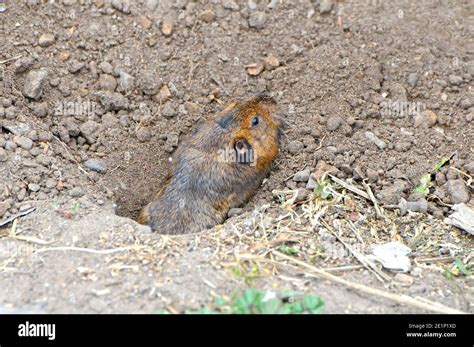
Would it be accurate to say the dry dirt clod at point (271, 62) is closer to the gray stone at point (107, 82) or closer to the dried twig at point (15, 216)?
the gray stone at point (107, 82)

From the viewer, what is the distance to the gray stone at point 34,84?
619cm

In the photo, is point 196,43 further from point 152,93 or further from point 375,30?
point 375,30

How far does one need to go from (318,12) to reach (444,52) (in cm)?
139

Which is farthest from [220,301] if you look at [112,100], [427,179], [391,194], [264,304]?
[112,100]

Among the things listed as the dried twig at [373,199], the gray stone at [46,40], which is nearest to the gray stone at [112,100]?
the gray stone at [46,40]

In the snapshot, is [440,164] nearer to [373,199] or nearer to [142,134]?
[373,199]

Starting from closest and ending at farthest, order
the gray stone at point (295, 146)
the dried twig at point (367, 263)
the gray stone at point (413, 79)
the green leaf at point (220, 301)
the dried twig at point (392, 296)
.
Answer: the green leaf at point (220, 301)
the dried twig at point (392, 296)
the dried twig at point (367, 263)
the gray stone at point (295, 146)
the gray stone at point (413, 79)

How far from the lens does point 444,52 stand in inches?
258

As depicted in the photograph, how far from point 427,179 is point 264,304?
2.39 metres

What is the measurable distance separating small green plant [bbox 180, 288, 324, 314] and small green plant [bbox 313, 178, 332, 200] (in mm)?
1389

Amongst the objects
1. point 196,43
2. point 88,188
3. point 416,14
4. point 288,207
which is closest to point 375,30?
point 416,14

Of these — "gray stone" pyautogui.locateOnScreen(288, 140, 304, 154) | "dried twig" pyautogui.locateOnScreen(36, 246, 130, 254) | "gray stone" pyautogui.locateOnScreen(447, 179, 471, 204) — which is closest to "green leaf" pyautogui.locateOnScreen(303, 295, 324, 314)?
"dried twig" pyautogui.locateOnScreen(36, 246, 130, 254)

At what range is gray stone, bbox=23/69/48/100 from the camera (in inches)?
244

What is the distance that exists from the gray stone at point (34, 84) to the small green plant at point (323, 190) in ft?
9.46
